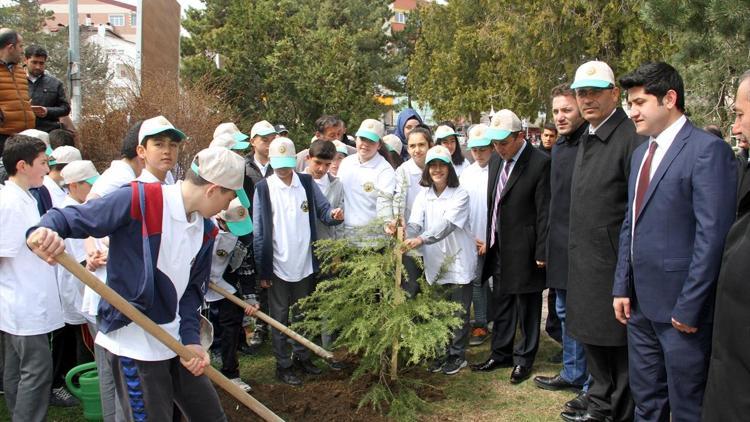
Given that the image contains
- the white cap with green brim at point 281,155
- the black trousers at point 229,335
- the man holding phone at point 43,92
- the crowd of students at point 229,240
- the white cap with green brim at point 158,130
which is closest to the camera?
the crowd of students at point 229,240

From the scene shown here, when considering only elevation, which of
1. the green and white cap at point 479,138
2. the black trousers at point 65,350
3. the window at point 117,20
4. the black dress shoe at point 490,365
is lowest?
the black dress shoe at point 490,365

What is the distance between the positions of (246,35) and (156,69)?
613 cm

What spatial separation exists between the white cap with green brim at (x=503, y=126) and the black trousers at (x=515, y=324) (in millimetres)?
1344

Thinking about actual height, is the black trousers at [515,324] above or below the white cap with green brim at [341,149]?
below

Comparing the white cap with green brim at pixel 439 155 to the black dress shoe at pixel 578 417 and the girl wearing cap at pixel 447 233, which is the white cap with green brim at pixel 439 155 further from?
the black dress shoe at pixel 578 417

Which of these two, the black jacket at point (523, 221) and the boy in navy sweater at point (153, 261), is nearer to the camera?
the boy in navy sweater at point (153, 261)

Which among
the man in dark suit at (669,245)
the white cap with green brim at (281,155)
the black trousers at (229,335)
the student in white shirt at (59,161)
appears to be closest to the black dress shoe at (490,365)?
the man in dark suit at (669,245)

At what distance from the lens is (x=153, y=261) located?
2865mm

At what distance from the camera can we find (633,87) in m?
3.38

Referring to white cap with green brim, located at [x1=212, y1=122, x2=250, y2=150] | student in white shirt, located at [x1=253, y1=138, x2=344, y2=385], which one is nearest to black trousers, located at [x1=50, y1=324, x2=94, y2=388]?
student in white shirt, located at [x1=253, y1=138, x2=344, y2=385]

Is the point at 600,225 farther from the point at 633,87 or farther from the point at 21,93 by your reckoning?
the point at 21,93

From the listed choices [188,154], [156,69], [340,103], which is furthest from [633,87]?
[340,103]

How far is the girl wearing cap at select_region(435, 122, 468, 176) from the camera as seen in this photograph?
654 cm

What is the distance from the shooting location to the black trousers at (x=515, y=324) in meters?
5.13
